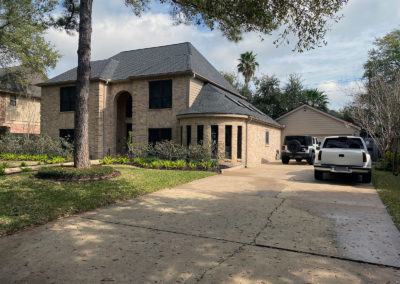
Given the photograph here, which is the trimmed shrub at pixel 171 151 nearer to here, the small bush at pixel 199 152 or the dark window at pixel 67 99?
the small bush at pixel 199 152

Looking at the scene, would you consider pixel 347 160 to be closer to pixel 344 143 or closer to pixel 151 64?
pixel 344 143

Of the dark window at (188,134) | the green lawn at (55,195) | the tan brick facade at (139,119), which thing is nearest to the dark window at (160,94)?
the tan brick facade at (139,119)

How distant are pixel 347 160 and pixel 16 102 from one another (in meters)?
32.9

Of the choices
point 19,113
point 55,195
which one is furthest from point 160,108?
point 19,113

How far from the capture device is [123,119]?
22734 millimetres

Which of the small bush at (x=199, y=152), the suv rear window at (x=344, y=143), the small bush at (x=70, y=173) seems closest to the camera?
the small bush at (x=70, y=173)

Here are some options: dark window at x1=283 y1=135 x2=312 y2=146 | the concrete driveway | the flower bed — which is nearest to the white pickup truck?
the concrete driveway

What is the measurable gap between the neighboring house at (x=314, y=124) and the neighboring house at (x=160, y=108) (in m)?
3.48

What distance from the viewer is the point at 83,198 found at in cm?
666

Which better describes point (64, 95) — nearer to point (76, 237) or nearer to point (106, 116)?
point (106, 116)

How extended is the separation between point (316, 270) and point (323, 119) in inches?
986

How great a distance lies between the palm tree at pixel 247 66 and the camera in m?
45.8

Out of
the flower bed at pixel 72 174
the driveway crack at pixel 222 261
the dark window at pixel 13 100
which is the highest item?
the dark window at pixel 13 100

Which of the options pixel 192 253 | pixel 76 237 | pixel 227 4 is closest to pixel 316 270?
pixel 192 253
